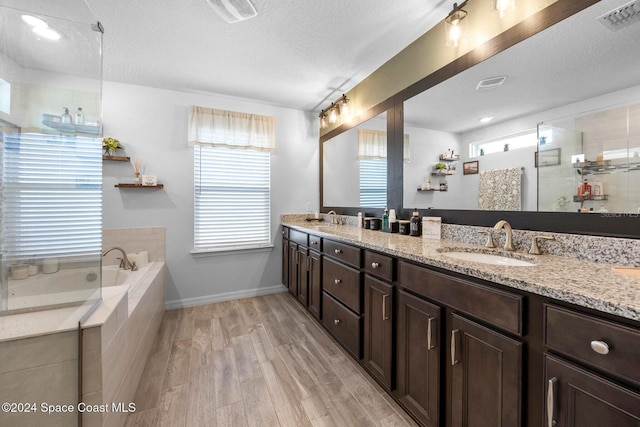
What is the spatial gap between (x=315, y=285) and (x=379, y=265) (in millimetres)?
1018

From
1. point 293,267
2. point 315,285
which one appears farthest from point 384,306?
point 293,267

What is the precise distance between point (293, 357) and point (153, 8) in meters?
2.73

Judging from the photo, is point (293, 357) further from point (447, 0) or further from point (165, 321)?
point (447, 0)

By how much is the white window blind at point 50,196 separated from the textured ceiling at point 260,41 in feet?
3.80

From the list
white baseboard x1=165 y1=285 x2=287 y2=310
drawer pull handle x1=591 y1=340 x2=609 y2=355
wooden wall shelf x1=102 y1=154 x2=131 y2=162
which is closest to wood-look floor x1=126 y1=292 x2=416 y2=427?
white baseboard x1=165 y1=285 x2=287 y2=310

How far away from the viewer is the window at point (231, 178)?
3.08 metres

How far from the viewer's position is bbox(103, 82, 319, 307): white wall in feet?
9.17

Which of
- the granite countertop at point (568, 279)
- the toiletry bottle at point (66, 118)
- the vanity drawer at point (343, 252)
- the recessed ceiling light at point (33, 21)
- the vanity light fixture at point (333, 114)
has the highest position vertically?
the vanity light fixture at point (333, 114)

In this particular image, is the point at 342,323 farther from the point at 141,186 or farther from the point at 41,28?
the point at 141,186

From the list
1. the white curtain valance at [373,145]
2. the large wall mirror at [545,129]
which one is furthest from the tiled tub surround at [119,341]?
the white curtain valance at [373,145]

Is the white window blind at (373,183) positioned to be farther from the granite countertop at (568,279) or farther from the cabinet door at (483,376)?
the cabinet door at (483,376)

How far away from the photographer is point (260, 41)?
2.13 meters

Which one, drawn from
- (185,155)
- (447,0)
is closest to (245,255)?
(185,155)

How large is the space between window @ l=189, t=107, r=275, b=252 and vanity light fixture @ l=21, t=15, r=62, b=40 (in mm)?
1679
